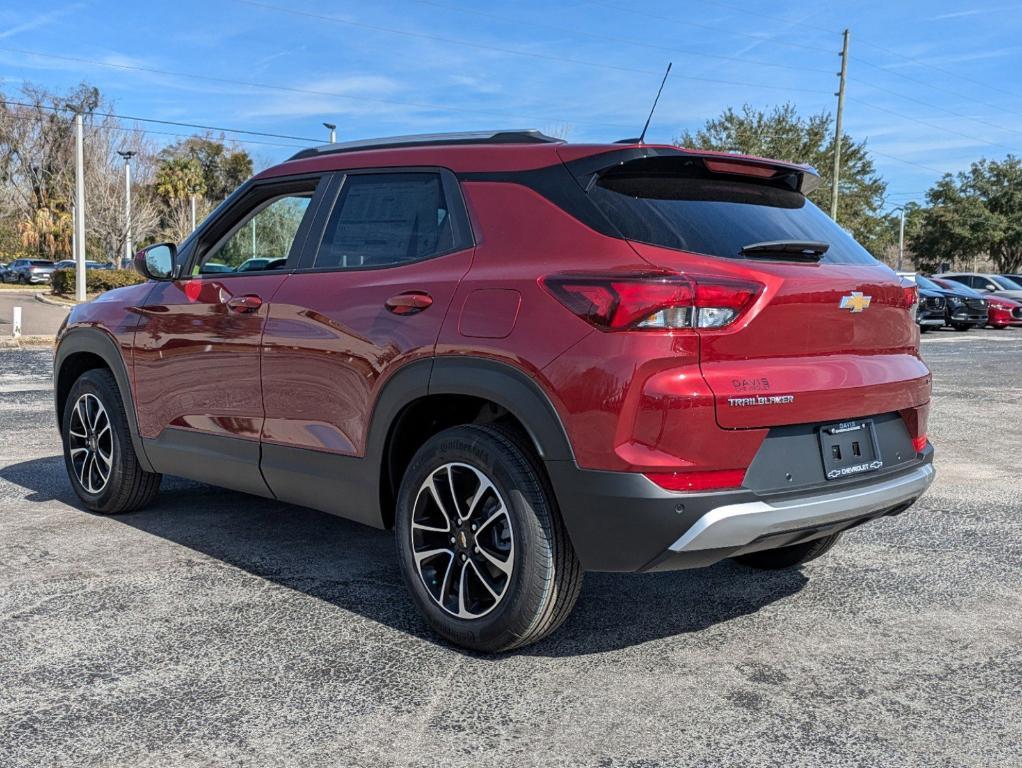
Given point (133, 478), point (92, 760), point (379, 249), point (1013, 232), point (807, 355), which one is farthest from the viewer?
point (1013, 232)

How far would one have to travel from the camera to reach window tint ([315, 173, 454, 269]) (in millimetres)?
3850

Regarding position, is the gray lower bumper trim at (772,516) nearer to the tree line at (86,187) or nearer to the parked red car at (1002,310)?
the parked red car at (1002,310)

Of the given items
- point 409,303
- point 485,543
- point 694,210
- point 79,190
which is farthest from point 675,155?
point 79,190

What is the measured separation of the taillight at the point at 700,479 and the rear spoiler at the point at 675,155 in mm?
1048

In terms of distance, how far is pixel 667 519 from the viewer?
10.2 ft

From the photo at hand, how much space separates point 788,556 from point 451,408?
5.92ft

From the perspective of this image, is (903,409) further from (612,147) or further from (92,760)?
(92,760)

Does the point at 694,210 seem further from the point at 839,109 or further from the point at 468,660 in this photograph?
the point at 839,109

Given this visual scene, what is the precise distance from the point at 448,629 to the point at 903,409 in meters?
1.87

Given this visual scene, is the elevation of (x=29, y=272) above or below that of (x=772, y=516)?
above

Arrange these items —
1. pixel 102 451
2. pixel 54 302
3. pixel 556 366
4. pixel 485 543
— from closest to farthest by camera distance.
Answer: pixel 556 366 → pixel 485 543 → pixel 102 451 → pixel 54 302

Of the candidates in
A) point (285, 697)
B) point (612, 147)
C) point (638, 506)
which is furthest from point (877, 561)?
point (285, 697)

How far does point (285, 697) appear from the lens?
10.5 ft

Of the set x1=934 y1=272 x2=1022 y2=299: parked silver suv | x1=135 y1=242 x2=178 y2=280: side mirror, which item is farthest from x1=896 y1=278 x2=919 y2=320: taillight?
x1=934 y1=272 x2=1022 y2=299: parked silver suv
